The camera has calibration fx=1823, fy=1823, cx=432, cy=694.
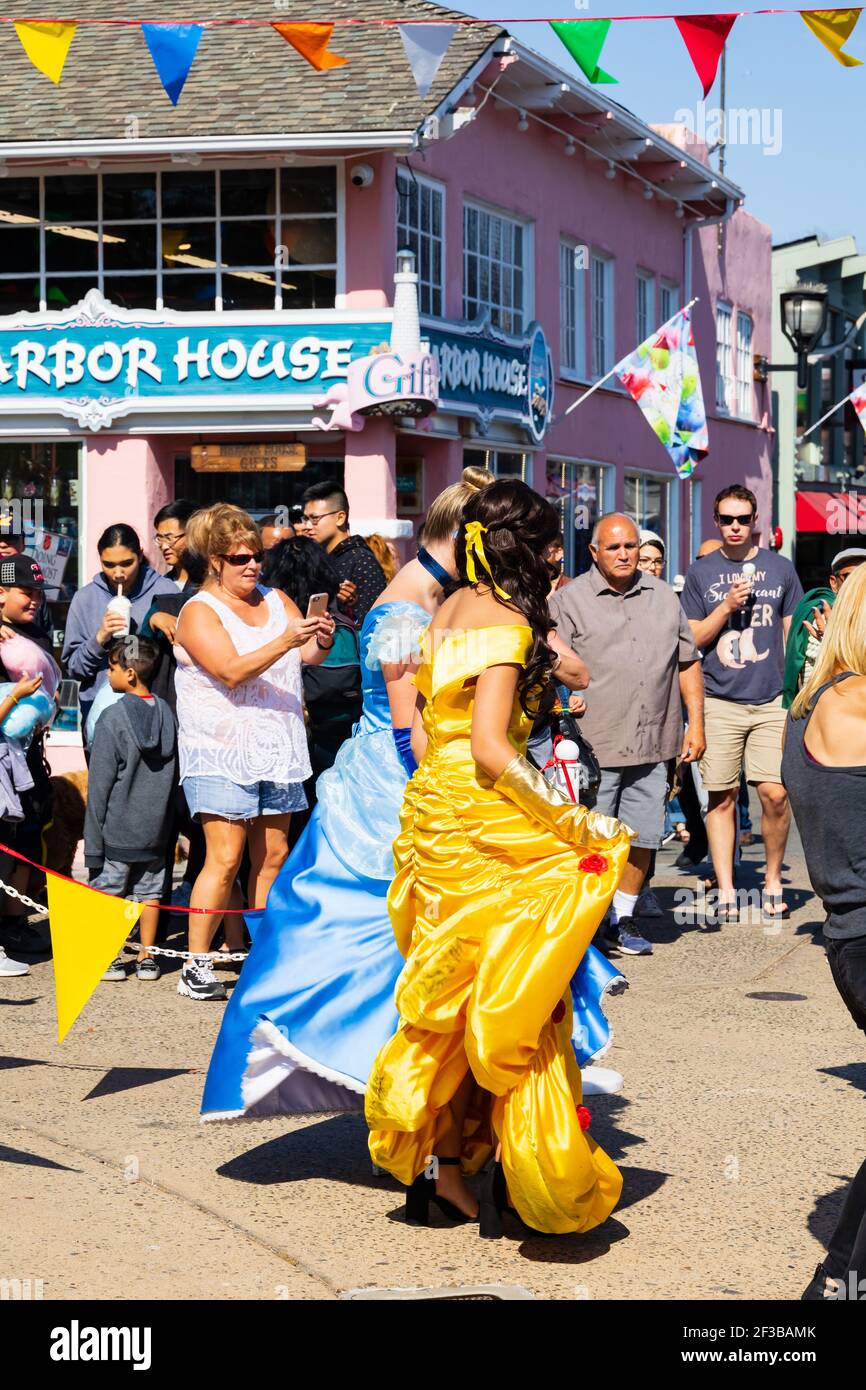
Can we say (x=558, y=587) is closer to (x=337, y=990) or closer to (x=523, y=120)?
(x=337, y=990)

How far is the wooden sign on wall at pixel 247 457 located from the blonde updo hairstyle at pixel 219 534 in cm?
776

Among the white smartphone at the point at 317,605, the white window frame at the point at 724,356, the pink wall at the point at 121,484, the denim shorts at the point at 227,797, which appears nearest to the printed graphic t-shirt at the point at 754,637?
the denim shorts at the point at 227,797

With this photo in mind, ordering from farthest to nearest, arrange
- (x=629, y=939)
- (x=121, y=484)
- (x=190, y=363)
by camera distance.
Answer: (x=121, y=484) → (x=190, y=363) → (x=629, y=939)

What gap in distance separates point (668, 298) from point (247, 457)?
10499 mm

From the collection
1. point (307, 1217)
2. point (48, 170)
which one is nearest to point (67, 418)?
point (48, 170)

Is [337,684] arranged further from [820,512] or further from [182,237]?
[820,512]

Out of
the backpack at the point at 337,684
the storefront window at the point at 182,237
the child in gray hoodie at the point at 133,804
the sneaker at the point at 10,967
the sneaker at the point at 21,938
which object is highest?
the storefront window at the point at 182,237

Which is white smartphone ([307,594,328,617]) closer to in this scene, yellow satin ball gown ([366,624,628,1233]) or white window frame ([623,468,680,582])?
yellow satin ball gown ([366,624,628,1233])

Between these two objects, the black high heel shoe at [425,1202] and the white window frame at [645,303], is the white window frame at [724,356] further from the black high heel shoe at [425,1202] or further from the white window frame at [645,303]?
the black high heel shoe at [425,1202]

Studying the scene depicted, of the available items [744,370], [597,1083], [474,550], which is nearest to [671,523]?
[744,370]

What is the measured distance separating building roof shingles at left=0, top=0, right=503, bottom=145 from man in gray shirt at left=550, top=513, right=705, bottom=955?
677 cm

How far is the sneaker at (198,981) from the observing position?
755 cm

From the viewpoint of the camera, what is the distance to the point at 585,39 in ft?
26.0

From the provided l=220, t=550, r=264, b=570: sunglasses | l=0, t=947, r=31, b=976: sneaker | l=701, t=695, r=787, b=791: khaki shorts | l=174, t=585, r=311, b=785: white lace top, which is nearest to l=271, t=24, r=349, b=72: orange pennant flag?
l=220, t=550, r=264, b=570: sunglasses
